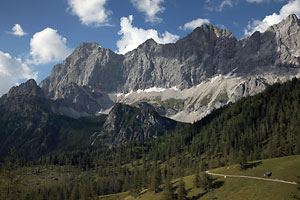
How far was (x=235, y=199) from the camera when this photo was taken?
8888cm

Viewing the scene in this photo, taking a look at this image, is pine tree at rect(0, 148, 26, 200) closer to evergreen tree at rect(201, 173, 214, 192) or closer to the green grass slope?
the green grass slope

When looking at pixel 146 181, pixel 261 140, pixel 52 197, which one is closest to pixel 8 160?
pixel 146 181

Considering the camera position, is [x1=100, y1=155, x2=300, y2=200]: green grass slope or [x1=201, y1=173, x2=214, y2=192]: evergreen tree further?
[x1=201, y1=173, x2=214, y2=192]: evergreen tree

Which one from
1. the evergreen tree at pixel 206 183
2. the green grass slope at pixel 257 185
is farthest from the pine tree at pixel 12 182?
the evergreen tree at pixel 206 183

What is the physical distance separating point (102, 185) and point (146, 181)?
46136 mm

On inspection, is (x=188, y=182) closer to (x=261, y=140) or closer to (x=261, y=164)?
(x=261, y=164)

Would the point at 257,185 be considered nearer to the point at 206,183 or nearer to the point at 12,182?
the point at 206,183

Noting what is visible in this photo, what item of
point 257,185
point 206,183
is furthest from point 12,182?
point 257,185

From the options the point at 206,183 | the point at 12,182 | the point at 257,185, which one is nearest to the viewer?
the point at 12,182

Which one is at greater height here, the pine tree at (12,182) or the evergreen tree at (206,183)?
the pine tree at (12,182)

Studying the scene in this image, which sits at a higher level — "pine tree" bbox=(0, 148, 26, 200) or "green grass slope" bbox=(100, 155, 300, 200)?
"pine tree" bbox=(0, 148, 26, 200)

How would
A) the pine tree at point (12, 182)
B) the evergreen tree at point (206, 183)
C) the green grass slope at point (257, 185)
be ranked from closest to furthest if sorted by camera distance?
the pine tree at point (12, 182), the green grass slope at point (257, 185), the evergreen tree at point (206, 183)

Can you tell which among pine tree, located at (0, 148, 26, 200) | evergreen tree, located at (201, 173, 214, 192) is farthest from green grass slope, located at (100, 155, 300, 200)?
pine tree, located at (0, 148, 26, 200)

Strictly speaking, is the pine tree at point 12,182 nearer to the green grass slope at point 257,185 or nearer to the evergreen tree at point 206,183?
the green grass slope at point 257,185
